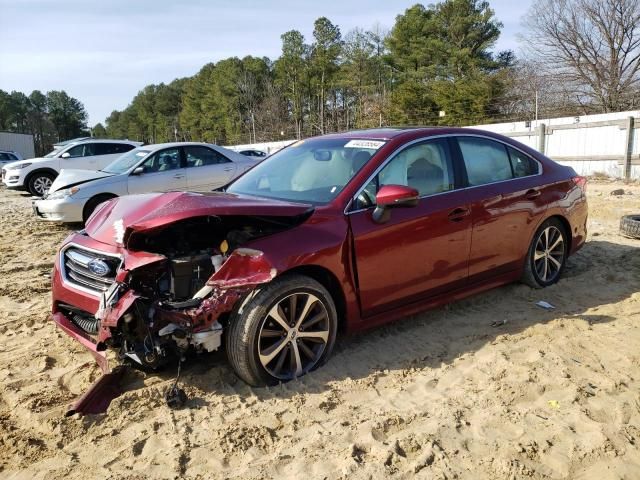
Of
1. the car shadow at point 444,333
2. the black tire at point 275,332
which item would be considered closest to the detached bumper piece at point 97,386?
the car shadow at point 444,333

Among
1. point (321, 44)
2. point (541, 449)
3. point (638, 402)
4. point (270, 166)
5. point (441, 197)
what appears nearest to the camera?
point (541, 449)

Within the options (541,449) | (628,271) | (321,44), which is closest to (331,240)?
(541,449)

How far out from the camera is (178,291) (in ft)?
10.6

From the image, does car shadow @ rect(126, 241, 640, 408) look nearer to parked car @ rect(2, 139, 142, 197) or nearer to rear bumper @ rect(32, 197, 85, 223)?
rear bumper @ rect(32, 197, 85, 223)

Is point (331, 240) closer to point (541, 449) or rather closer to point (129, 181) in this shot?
point (541, 449)

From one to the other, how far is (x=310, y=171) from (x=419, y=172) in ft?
2.86

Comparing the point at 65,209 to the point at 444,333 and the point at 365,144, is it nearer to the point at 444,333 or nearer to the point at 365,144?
the point at 365,144

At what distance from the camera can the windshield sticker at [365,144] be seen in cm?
399

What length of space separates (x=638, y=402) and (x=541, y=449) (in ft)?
2.83

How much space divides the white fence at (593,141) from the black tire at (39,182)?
7.95 meters

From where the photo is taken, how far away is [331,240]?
343 cm

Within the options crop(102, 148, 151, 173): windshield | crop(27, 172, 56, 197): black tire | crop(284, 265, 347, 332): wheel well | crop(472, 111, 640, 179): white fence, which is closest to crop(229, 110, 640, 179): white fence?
crop(472, 111, 640, 179): white fence

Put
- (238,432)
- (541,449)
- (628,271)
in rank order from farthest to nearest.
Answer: (628,271) < (238,432) < (541,449)

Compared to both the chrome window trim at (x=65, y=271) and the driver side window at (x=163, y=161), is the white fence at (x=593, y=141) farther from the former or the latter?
the chrome window trim at (x=65, y=271)
